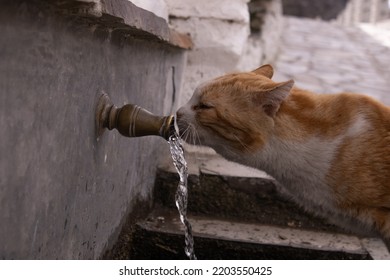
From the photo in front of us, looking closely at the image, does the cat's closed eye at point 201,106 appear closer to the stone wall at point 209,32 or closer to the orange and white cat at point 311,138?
the orange and white cat at point 311,138

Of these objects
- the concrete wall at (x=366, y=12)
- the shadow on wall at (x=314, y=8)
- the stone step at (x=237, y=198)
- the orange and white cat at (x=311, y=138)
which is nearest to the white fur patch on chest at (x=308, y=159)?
the orange and white cat at (x=311, y=138)

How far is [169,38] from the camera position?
2490mm

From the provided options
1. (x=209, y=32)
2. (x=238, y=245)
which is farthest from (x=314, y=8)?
(x=238, y=245)

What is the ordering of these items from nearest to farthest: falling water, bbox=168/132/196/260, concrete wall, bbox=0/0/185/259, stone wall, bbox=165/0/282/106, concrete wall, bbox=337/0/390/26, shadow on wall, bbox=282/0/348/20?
concrete wall, bbox=0/0/185/259, falling water, bbox=168/132/196/260, stone wall, bbox=165/0/282/106, shadow on wall, bbox=282/0/348/20, concrete wall, bbox=337/0/390/26

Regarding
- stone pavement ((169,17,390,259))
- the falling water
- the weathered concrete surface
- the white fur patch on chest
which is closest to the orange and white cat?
the white fur patch on chest

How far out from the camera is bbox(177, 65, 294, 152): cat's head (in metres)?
2.01

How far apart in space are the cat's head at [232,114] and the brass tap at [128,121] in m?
0.08

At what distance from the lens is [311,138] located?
204 cm

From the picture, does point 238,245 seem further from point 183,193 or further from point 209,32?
point 209,32

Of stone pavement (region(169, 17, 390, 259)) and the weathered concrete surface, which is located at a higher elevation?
stone pavement (region(169, 17, 390, 259))

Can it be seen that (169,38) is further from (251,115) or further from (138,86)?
(251,115)

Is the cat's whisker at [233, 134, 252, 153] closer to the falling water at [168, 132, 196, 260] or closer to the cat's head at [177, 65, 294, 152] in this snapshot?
the cat's head at [177, 65, 294, 152]

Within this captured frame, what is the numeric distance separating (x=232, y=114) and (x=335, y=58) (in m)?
5.87

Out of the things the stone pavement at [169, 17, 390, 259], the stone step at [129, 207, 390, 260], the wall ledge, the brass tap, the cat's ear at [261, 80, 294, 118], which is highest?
the wall ledge
